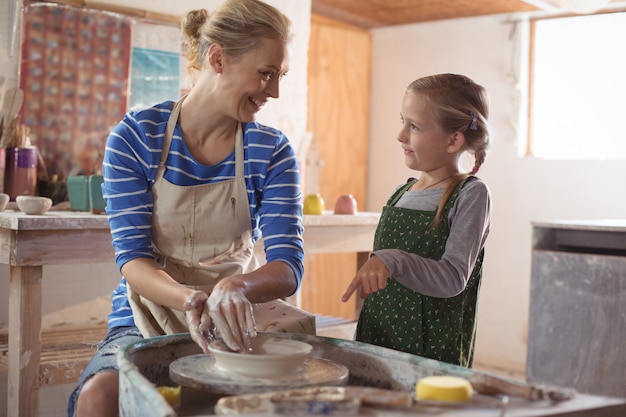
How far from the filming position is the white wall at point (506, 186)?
477 cm

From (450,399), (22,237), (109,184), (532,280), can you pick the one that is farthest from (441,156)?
(532,280)

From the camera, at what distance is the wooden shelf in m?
2.58

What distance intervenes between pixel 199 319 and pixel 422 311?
0.59m

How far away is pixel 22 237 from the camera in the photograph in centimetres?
248

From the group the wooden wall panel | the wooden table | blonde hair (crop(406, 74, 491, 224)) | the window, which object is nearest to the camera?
blonde hair (crop(406, 74, 491, 224))

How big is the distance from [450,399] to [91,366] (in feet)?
2.72

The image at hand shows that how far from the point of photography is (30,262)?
2.50m

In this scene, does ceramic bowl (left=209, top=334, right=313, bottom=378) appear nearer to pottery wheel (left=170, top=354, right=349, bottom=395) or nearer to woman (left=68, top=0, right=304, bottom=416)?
pottery wheel (left=170, top=354, right=349, bottom=395)

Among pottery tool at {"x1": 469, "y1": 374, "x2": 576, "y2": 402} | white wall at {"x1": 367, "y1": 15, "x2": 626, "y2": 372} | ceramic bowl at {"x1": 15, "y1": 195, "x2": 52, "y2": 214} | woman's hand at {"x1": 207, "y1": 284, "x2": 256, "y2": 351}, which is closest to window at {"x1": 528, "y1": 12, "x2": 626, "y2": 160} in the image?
white wall at {"x1": 367, "y1": 15, "x2": 626, "y2": 372}

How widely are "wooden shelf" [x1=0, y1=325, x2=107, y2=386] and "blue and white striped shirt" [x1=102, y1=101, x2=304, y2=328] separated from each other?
0.85 m

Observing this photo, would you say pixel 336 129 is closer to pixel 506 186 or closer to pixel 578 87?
pixel 506 186

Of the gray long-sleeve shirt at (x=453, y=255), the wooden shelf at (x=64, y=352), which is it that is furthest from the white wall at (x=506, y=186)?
the gray long-sleeve shirt at (x=453, y=255)

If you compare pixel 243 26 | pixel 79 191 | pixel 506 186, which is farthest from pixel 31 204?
pixel 506 186

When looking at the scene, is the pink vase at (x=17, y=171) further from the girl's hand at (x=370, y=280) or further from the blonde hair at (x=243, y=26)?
the girl's hand at (x=370, y=280)
